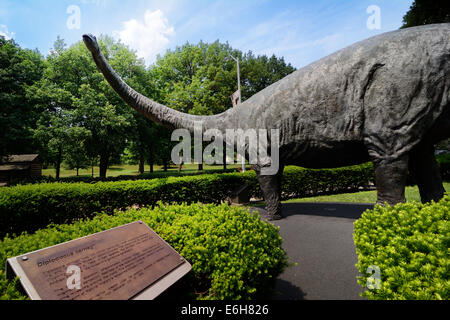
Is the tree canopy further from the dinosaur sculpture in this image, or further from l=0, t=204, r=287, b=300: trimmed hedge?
l=0, t=204, r=287, b=300: trimmed hedge

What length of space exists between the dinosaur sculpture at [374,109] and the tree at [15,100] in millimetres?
13312

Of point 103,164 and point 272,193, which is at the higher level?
point 103,164

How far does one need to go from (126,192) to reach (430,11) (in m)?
22.4

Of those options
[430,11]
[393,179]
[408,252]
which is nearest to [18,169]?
[393,179]

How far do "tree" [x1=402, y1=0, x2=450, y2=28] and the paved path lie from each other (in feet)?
58.4

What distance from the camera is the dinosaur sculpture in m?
3.73

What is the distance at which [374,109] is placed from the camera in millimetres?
4090

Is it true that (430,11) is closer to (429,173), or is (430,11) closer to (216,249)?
(429,173)

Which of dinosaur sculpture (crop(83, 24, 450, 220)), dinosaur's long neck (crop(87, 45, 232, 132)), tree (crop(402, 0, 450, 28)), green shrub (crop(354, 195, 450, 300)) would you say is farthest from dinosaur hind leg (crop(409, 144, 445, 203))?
tree (crop(402, 0, 450, 28))

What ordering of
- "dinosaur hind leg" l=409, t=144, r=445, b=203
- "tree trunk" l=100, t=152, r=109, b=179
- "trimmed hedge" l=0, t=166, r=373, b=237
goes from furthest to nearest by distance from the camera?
"tree trunk" l=100, t=152, r=109, b=179 → "trimmed hedge" l=0, t=166, r=373, b=237 → "dinosaur hind leg" l=409, t=144, r=445, b=203

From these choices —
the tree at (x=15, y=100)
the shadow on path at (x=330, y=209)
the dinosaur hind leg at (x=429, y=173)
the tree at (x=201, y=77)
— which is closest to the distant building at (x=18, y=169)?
the tree at (x=15, y=100)

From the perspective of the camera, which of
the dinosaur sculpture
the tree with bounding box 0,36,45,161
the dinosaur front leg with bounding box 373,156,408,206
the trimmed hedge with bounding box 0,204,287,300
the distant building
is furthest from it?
the distant building
